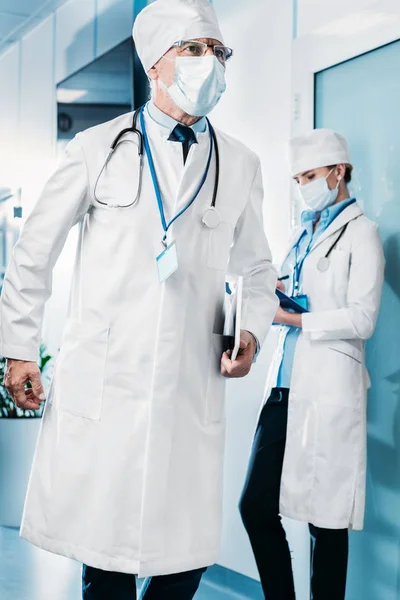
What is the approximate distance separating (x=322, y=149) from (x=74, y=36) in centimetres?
278

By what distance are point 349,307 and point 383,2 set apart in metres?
0.99

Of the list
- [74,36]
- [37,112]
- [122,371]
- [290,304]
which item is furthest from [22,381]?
[37,112]

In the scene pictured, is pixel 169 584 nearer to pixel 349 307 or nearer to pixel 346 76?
pixel 349 307

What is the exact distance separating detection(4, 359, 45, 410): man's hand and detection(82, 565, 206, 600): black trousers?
37cm

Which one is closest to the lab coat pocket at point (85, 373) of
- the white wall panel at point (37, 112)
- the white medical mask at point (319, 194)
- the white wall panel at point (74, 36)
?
the white medical mask at point (319, 194)

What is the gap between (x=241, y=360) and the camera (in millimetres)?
1760

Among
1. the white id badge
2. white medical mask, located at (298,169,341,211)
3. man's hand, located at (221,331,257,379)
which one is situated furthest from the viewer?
Result: white medical mask, located at (298,169,341,211)

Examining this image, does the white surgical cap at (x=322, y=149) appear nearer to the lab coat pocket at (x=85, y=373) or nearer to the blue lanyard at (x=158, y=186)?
the blue lanyard at (x=158, y=186)

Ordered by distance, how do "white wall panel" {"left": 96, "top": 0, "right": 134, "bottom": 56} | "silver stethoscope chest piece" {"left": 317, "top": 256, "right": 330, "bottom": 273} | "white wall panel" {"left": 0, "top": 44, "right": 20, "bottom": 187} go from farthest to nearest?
"white wall panel" {"left": 0, "top": 44, "right": 20, "bottom": 187}, "white wall panel" {"left": 96, "top": 0, "right": 134, "bottom": 56}, "silver stethoscope chest piece" {"left": 317, "top": 256, "right": 330, "bottom": 273}

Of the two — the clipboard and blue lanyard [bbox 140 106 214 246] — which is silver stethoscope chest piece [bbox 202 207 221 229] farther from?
the clipboard

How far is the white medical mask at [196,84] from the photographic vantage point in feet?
5.78

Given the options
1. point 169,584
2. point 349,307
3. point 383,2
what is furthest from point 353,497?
point 383,2

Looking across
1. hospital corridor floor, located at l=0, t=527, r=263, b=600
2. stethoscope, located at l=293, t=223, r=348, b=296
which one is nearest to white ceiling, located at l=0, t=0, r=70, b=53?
stethoscope, located at l=293, t=223, r=348, b=296

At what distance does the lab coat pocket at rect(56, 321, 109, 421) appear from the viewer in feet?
5.58
